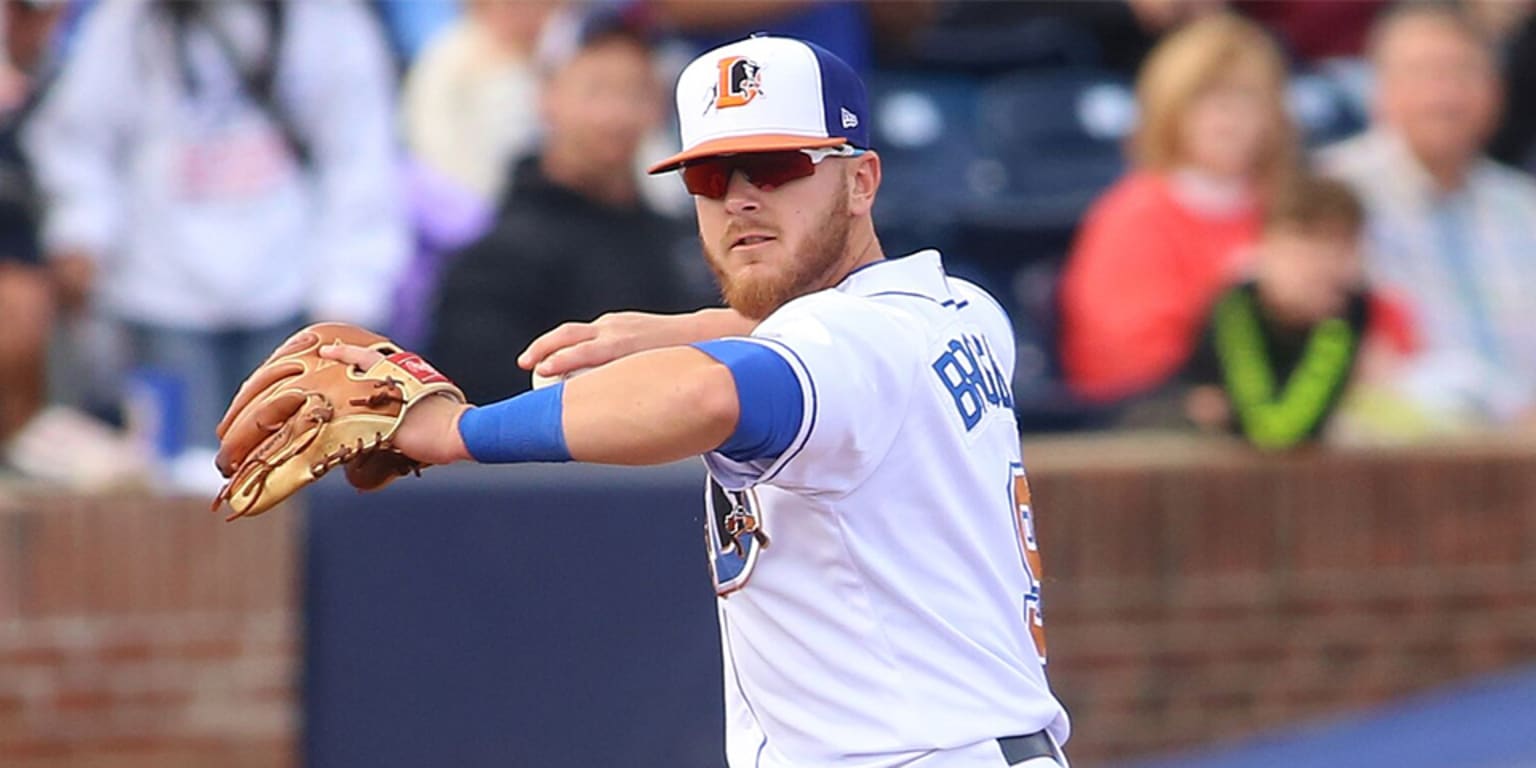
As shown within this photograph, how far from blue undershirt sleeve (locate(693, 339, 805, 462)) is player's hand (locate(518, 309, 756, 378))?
0.34 meters

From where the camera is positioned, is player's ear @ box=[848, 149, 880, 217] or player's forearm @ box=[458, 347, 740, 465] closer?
player's forearm @ box=[458, 347, 740, 465]

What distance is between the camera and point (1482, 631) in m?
6.35

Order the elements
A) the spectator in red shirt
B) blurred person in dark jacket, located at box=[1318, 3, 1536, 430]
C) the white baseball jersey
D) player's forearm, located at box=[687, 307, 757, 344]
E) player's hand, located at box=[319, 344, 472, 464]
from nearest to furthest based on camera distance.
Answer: player's hand, located at box=[319, 344, 472, 464], the white baseball jersey, player's forearm, located at box=[687, 307, 757, 344], the spectator in red shirt, blurred person in dark jacket, located at box=[1318, 3, 1536, 430]

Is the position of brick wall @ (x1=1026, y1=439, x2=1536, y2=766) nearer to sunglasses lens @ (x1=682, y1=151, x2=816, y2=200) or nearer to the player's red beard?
the player's red beard

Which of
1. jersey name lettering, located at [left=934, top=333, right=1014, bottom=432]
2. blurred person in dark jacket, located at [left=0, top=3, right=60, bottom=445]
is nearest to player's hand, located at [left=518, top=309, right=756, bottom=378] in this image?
jersey name lettering, located at [left=934, top=333, right=1014, bottom=432]

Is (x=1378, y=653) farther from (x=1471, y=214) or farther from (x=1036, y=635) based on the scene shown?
(x=1036, y=635)

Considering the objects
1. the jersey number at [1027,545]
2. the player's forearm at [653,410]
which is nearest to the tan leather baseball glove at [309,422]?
the player's forearm at [653,410]

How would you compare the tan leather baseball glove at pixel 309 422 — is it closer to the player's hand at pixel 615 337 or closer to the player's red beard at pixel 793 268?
the player's hand at pixel 615 337

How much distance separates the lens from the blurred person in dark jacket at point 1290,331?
617cm

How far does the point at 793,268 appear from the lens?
10.5 ft

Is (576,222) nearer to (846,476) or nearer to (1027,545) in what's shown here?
(1027,545)

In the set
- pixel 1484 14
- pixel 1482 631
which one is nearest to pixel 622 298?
pixel 1482 631

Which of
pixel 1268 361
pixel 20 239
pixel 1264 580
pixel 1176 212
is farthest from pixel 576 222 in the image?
pixel 1264 580

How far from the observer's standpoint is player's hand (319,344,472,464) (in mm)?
2904
